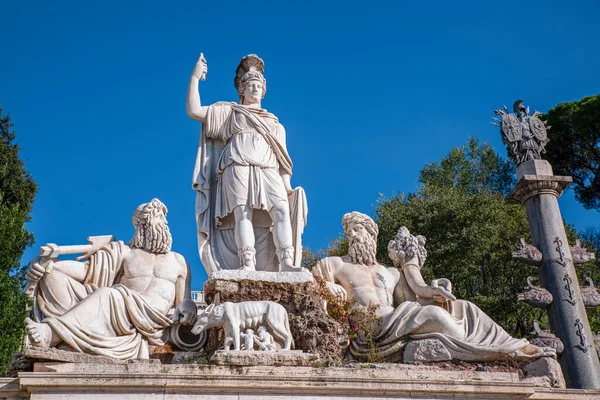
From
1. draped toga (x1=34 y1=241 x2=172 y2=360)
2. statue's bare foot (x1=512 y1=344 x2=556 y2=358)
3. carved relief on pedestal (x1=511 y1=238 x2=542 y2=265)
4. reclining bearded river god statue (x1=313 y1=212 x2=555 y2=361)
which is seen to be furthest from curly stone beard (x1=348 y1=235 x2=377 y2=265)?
carved relief on pedestal (x1=511 y1=238 x2=542 y2=265)

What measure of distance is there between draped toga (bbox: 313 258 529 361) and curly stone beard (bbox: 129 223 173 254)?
2510 mm

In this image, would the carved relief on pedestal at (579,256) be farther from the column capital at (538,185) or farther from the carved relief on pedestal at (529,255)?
the column capital at (538,185)

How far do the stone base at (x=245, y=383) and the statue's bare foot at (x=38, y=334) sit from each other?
0.79 feet

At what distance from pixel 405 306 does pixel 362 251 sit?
3.84ft

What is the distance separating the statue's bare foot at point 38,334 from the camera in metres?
7.80

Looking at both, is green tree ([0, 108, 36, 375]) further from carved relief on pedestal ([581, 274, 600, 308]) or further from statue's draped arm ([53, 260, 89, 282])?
carved relief on pedestal ([581, 274, 600, 308])

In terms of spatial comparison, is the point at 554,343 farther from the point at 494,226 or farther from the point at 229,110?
the point at 494,226

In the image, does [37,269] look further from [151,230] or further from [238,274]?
[238,274]

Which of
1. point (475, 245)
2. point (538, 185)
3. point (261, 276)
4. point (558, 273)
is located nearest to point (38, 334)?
point (261, 276)

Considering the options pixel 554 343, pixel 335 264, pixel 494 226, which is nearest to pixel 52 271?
pixel 335 264

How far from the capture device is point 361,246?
32.8 ft

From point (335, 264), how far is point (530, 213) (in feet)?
14.7

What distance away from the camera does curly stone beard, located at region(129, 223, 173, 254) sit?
30.8 feet

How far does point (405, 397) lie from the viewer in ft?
25.5
